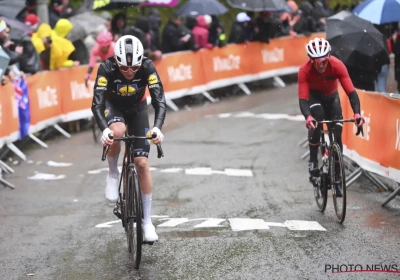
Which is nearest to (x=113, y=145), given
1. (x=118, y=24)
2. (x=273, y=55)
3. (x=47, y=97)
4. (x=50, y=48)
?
(x=47, y=97)

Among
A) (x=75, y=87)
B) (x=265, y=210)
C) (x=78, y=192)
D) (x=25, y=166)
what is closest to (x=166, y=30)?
(x=75, y=87)

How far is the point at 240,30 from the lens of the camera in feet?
77.6

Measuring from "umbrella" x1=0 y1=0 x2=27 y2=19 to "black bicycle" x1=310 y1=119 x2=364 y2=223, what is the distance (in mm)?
7144

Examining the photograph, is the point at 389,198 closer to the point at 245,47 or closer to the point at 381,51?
the point at 381,51

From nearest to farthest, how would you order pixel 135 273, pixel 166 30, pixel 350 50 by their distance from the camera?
1. pixel 135 273
2. pixel 350 50
3. pixel 166 30

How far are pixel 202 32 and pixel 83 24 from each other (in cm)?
372

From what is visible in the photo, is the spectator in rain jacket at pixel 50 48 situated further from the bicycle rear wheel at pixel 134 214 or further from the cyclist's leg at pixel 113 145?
the bicycle rear wheel at pixel 134 214

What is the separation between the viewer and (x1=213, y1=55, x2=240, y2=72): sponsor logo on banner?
2302 cm

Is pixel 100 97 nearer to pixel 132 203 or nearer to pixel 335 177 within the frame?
pixel 132 203

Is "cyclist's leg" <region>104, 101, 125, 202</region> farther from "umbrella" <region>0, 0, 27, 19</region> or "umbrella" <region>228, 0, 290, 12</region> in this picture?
"umbrella" <region>228, 0, 290, 12</region>

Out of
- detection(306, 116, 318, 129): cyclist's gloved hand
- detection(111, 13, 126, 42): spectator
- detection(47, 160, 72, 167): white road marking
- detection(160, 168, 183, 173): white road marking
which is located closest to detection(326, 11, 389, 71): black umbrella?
detection(160, 168, 183, 173): white road marking

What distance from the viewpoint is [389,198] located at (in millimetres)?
10906

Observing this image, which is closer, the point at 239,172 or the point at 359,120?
the point at 359,120

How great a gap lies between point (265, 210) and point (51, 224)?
2.66 m
